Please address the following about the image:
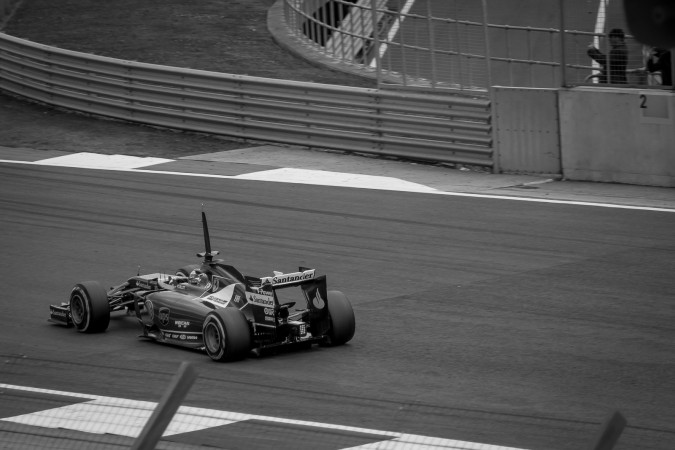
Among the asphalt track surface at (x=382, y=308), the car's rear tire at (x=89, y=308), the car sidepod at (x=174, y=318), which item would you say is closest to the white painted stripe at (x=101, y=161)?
the asphalt track surface at (x=382, y=308)

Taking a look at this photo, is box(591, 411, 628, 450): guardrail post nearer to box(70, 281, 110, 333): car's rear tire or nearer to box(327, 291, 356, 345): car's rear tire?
box(327, 291, 356, 345): car's rear tire

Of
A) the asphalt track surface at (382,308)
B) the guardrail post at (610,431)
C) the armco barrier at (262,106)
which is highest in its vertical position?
the armco barrier at (262,106)

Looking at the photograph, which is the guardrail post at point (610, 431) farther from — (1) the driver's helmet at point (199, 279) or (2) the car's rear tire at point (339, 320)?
(1) the driver's helmet at point (199, 279)

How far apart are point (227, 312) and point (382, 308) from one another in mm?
2414

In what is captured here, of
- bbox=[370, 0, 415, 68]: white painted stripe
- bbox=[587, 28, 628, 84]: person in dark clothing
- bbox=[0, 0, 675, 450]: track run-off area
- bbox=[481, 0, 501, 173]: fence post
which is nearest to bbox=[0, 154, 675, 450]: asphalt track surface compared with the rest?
bbox=[0, 0, 675, 450]: track run-off area

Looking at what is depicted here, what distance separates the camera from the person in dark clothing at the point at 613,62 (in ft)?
54.6

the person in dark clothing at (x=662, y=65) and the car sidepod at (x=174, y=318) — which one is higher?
the person in dark clothing at (x=662, y=65)

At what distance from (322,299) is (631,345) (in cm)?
263

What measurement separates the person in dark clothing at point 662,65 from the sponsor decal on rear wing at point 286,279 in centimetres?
889

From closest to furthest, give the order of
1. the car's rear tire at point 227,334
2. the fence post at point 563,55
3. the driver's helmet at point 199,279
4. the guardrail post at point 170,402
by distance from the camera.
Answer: the guardrail post at point 170,402
the car's rear tire at point 227,334
the driver's helmet at point 199,279
the fence post at point 563,55

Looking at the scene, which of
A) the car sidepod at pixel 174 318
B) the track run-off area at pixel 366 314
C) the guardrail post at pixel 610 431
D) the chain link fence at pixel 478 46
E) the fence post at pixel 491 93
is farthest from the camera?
the fence post at pixel 491 93

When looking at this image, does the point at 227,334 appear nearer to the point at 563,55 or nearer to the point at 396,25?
the point at 563,55

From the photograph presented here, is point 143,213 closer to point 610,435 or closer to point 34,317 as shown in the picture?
point 34,317

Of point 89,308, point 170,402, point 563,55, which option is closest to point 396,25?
point 563,55
